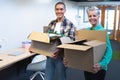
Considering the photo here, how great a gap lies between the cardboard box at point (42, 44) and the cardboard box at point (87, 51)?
367 mm

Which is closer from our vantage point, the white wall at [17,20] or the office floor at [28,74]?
the white wall at [17,20]

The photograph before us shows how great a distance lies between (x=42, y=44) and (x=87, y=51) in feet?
2.59

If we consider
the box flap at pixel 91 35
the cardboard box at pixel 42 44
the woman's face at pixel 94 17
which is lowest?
the cardboard box at pixel 42 44

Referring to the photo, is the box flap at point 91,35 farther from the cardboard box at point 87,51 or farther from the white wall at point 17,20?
the white wall at point 17,20

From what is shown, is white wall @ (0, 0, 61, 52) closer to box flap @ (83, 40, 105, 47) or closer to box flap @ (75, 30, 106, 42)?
box flap @ (75, 30, 106, 42)

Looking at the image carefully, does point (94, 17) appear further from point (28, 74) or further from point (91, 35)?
point (28, 74)

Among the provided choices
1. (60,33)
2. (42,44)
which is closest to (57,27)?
(60,33)

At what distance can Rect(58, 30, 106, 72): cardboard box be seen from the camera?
5.85 feet

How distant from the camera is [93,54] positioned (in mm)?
1774

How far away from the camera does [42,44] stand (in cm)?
242

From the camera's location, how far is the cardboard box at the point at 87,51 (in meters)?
1.78

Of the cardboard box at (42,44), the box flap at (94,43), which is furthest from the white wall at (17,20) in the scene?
the box flap at (94,43)

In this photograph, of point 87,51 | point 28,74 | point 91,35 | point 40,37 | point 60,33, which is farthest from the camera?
point 28,74

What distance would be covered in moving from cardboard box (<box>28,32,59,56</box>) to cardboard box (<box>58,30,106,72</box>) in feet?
1.20
